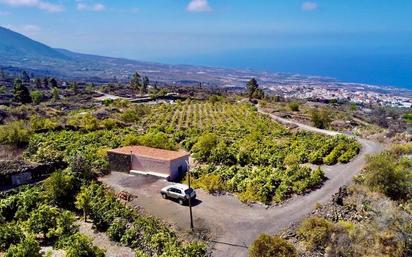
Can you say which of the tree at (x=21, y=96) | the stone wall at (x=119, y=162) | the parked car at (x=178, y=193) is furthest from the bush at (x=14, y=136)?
the tree at (x=21, y=96)

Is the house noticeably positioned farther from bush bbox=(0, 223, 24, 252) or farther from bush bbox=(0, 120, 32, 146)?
bush bbox=(0, 120, 32, 146)

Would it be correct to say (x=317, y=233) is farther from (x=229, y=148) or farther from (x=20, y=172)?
(x=20, y=172)

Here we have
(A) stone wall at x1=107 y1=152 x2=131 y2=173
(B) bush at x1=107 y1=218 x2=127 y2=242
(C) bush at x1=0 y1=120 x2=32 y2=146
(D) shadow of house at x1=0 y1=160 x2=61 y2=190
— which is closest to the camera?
(B) bush at x1=107 y1=218 x2=127 y2=242

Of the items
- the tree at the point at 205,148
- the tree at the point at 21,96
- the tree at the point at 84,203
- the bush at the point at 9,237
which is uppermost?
the tree at the point at 205,148

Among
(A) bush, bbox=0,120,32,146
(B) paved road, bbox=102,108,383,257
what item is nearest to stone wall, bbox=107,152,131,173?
(B) paved road, bbox=102,108,383,257

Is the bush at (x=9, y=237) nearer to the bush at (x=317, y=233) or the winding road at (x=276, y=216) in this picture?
the winding road at (x=276, y=216)

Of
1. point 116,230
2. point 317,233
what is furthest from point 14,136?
point 317,233

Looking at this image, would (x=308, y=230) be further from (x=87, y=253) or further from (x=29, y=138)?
(x=29, y=138)
